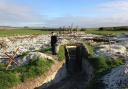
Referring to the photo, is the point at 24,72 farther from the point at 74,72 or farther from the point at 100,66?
the point at 74,72

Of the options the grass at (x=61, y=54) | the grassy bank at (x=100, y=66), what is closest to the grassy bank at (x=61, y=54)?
the grass at (x=61, y=54)

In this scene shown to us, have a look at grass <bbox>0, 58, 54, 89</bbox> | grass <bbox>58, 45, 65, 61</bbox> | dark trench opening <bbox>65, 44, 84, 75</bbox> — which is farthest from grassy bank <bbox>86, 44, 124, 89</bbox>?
grass <bbox>0, 58, 54, 89</bbox>

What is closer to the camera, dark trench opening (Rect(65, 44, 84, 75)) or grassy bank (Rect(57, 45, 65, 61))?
grassy bank (Rect(57, 45, 65, 61))

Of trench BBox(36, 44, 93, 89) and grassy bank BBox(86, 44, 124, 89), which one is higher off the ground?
grassy bank BBox(86, 44, 124, 89)

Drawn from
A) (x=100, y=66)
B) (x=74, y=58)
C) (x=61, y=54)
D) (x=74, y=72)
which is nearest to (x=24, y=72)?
(x=100, y=66)

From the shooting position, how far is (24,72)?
125ft

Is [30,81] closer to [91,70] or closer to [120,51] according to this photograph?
[91,70]

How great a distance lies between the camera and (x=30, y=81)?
1474 inches

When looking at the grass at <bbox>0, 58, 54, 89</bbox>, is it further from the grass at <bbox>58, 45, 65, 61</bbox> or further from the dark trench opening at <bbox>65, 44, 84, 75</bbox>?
the dark trench opening at <bbox>65, 44, 84, 75</bbox>

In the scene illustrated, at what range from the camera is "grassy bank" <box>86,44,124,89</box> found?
3415 cm

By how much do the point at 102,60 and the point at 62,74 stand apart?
4854mm

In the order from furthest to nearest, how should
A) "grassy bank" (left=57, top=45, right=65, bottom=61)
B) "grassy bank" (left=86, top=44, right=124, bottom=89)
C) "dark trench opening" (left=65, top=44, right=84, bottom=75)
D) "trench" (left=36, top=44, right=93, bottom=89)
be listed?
"dark trench opening" (left=65, top=44, right=84, bottom=75) → "grassy bank" (left=57, top=45, right=65, bottom=61) → "trench" (left=36, top=44, right=93, bottom=89) → "grassy bank" (left=86, top=44, right=124, bottom=89)

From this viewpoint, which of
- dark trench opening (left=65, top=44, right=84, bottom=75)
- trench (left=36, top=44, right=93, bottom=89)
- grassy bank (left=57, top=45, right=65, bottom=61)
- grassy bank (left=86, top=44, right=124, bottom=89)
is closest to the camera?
grassy bank (left=86, top=44, right=124, bottom=89)

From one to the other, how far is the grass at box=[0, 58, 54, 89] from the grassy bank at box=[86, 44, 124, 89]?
4633 millimetres
